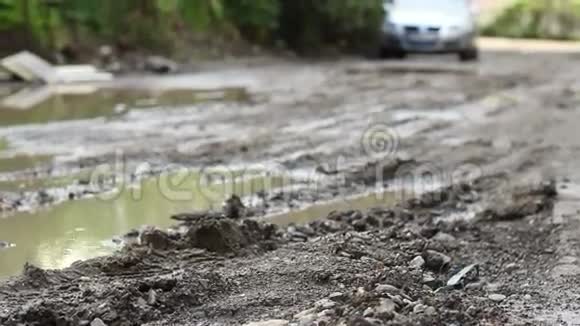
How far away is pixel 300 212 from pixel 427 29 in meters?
14.7

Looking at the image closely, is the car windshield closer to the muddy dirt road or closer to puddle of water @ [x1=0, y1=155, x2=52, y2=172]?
the muddy dirt road

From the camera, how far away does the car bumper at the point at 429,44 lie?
20.8 m

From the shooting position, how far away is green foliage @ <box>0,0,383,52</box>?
Answer: 60.7ft

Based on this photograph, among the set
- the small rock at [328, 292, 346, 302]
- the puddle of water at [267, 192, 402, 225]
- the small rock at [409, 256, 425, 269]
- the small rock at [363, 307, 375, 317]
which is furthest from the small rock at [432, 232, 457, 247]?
the small rock at [363, 307, 375, 317]

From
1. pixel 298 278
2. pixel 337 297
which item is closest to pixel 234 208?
pixel 298 278

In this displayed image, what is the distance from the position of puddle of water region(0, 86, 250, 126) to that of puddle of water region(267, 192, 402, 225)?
5.16 meters

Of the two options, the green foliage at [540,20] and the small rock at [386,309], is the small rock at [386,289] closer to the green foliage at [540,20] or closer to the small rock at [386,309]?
the small rock at [386,309]

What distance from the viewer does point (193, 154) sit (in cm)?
873

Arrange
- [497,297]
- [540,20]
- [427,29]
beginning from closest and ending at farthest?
1. [497,297]
2. [427,29]
3. [540,20]

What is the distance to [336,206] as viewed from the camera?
6.95 m

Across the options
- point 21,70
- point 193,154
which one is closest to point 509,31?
point 21,70

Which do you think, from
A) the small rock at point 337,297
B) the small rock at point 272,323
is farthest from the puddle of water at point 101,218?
the small rock at point 337,297

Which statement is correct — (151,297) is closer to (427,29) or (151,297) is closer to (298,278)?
(298,278)

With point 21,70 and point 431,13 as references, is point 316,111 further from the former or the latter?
point 431,13
